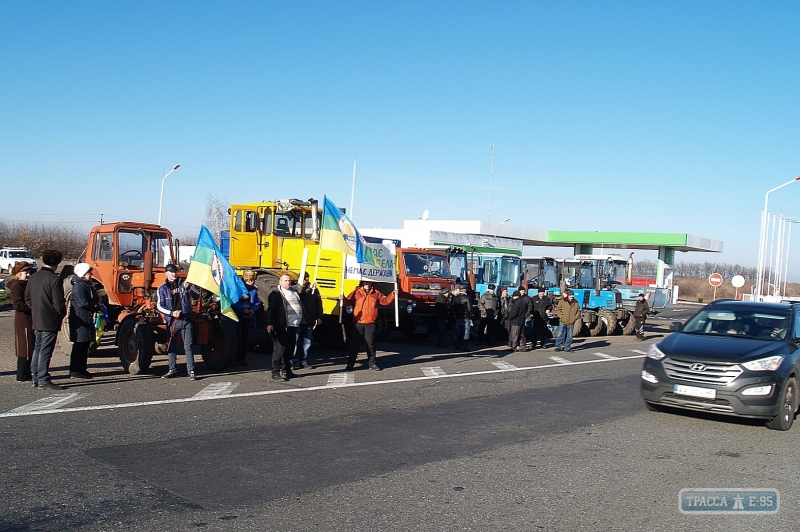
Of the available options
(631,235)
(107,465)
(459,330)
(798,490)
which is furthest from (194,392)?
(631,235)

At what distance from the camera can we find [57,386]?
10539 mm

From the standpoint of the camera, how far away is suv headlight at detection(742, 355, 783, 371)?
8.87 meters

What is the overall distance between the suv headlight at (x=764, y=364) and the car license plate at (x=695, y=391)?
54 cm

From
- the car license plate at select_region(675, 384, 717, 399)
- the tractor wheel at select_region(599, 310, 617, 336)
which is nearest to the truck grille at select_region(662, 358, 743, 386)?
the car license plate at select_region(675, 384, 717, 399)

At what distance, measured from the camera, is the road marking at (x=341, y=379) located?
12.0 meters

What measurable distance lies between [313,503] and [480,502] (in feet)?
4.43

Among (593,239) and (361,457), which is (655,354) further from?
(593,239)

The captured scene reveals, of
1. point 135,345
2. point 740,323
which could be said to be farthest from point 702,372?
point 135,345

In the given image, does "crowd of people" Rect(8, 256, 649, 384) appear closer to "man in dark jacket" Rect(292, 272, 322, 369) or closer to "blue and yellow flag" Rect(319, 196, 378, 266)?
"man in dark jacket" Rect(292, 272, 322, 369)

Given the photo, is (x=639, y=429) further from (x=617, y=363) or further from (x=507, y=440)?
(x=617, y=363)

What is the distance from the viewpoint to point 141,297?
45.2 ft

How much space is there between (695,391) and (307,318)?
6.96m

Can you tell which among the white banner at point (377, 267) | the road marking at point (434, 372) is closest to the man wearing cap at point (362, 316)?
the white banner at point (377, 267)

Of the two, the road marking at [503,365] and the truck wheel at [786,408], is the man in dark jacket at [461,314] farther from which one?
the truck wheel at [786,408]
